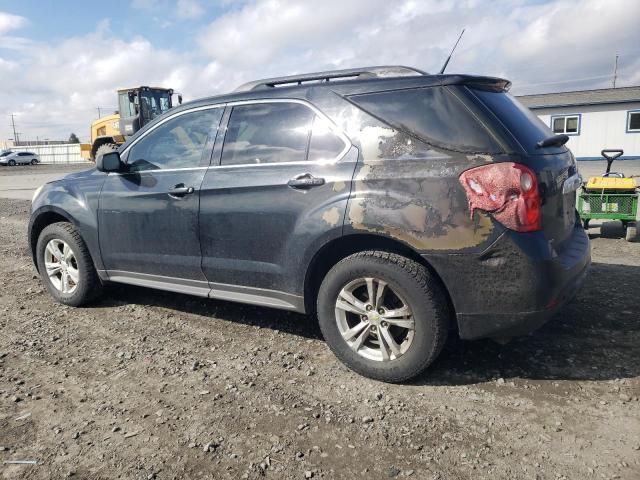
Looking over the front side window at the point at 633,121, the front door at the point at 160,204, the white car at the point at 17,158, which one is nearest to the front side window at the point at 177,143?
the front door at the point at 160,204

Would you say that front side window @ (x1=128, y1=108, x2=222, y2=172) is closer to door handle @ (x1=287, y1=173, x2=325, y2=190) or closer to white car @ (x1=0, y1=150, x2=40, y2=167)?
door handle @ (x1=287, y1=173, x2=325, y2=190)

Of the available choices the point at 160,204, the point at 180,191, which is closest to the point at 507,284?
the point at 180,191

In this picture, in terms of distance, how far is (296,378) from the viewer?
3332 mm

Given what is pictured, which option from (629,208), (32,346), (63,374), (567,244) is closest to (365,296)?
(567,244)

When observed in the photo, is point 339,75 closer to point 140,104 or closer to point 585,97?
point 140,104

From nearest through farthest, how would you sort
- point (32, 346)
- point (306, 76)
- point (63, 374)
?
point (63, 374), point (306, 76), point (32, 346)

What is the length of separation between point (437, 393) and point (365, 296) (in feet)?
2.37

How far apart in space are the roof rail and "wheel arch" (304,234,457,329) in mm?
1099

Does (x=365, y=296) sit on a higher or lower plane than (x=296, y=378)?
higher

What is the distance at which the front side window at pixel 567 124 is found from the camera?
91.0 ft

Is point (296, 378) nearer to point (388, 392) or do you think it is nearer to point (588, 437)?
point (388, 392)

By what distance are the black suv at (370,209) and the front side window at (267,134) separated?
11 millimetres

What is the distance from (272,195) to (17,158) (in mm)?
55180

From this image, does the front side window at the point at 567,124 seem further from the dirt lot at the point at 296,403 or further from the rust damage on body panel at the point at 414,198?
the rust damage on body panel at the point at 414,198
